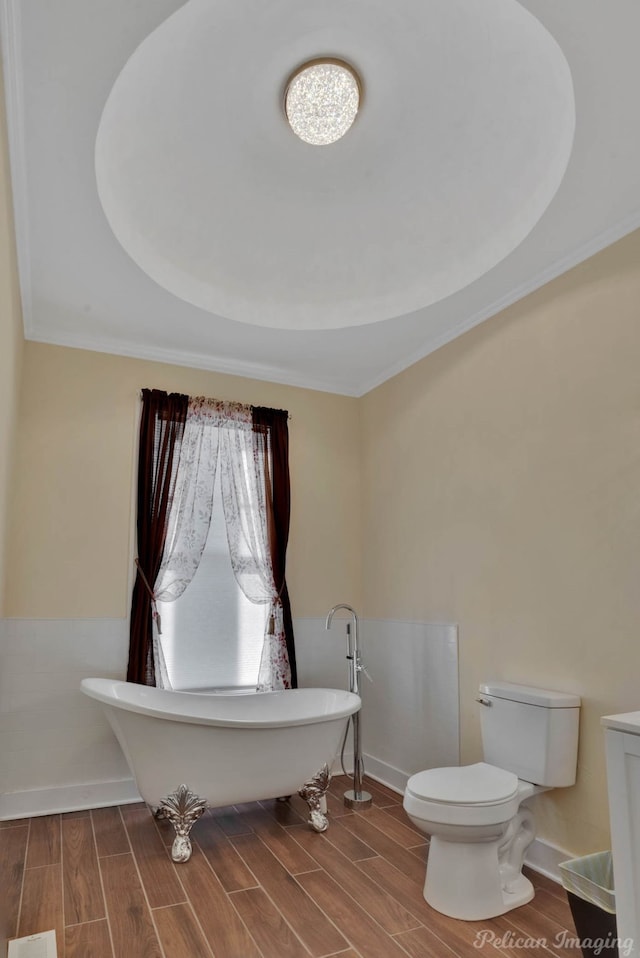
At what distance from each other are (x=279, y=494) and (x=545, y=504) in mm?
1852

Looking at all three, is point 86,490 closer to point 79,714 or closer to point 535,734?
point 79,714

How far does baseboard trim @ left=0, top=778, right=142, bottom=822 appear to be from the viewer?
316 centimetres

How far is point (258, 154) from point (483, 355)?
5.07 feet

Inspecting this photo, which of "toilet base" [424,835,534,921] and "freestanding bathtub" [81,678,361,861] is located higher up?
"freestanding bathtub" [81,678,361,861]

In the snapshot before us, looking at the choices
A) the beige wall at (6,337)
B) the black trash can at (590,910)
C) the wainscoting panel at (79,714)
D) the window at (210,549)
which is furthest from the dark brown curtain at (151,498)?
the black trash can at (590,910)

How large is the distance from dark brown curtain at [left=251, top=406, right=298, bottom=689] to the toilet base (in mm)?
1641

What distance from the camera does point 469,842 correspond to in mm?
2301

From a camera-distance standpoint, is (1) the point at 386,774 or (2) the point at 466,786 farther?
(1) the point at 386,774

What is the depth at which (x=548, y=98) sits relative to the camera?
7.20 feet

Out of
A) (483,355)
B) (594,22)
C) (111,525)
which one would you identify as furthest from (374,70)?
(111,525)

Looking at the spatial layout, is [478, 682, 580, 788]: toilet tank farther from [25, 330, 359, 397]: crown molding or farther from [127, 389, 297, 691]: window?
[25, 330, 359, 397]: crown molding

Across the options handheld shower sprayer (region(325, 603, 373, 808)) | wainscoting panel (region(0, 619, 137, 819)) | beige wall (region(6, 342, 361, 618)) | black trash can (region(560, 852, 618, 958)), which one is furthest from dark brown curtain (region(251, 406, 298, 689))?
black trash can (region(560, 852, 618, 958))

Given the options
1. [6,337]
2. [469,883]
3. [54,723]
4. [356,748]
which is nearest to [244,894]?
[469,883]

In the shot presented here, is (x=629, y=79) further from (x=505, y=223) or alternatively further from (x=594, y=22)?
(x=505, y=223)
